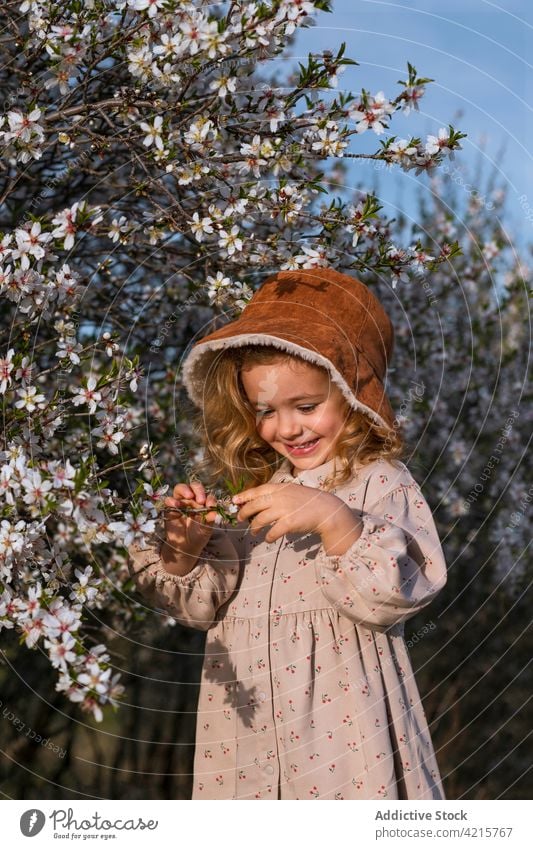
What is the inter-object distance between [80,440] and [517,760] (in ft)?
10.0

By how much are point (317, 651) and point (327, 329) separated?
2.05ft

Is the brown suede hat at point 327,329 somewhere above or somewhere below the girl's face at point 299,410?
above

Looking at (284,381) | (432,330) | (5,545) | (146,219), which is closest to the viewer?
(5,545)

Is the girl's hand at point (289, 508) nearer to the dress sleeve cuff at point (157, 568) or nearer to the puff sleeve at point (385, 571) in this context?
the puff sleeve at point (385, 571)

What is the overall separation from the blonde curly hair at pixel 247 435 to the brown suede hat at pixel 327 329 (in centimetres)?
5

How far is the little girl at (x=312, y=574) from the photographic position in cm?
172

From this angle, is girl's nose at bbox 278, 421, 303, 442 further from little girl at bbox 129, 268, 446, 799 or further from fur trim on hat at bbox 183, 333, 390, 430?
fur trim on hat at bbox 183, 333, 390, 430

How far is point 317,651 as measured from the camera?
6.06 ft

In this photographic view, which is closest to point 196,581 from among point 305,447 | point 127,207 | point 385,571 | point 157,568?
point 157,568

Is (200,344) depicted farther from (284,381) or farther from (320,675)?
(320,675)

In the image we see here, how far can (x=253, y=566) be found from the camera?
2.01 meters

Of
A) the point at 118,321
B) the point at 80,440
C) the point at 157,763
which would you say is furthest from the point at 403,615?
the point at 157,763
